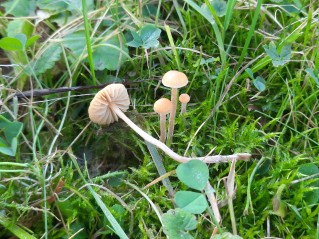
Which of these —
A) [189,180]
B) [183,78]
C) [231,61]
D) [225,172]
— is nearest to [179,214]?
[189,180]

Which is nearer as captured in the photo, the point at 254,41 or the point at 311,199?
the point at 311,199

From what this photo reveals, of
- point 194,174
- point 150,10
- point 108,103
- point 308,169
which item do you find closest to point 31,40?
point 108,103

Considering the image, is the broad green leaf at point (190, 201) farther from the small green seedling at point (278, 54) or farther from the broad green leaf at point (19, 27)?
the broad green leaf at point (19, 27)

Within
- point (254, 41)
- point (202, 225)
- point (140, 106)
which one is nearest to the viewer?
point (202, 225)

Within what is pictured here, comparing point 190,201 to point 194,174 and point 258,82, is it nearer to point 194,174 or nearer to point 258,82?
point 194,174

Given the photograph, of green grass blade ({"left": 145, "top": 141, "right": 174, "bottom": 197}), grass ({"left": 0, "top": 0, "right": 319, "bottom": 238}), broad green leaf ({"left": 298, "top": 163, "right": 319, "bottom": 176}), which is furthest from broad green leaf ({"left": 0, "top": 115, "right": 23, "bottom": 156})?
broad green leaf ({"left": 298, "top": 163, "right": 319, "bottom": 176})

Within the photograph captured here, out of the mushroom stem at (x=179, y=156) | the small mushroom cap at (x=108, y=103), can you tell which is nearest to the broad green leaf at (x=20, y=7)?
the small mushroom cap at (x=108, y=103)

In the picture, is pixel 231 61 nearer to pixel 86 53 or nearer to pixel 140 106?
pixel 140 106
